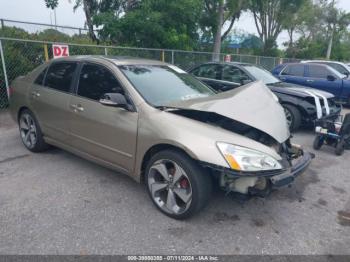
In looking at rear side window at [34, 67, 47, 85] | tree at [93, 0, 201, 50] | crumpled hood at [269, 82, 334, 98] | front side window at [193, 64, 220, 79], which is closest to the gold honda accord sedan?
rear side window at [34, 67, 47, 85]

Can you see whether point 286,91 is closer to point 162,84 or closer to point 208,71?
point 208,71

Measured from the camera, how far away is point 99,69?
353 centimetres

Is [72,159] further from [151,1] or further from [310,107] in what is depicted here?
[151,1]

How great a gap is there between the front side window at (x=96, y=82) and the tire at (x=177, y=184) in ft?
3.39

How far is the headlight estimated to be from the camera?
96.7 inches

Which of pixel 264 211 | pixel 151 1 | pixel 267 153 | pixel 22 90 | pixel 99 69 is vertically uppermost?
pixel 151 1

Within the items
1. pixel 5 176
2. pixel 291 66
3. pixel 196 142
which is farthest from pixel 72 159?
pixel 291 66

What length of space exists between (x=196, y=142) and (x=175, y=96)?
1.02 metres

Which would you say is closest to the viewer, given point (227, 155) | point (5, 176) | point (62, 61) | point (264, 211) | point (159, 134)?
point (227, 155)

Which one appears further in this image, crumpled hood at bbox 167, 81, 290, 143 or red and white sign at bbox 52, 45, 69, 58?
red and white sign at bbox 52, 45, 69, 58

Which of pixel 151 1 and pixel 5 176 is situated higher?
pixel 151 1

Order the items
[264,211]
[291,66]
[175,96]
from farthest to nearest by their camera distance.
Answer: [291,66], [175,96], [264,211]

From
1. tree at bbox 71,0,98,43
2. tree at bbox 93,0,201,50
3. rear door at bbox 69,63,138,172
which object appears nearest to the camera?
rear door at bbox 69,63,138,172

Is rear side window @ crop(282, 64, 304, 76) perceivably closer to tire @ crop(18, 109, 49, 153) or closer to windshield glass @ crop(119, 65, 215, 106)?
windshield glass @ crop(119, 65, 215, 106)
